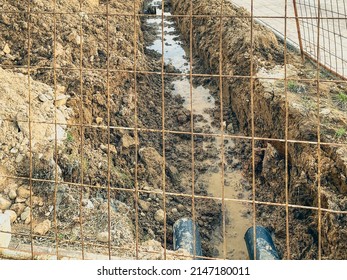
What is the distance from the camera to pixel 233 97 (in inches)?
410

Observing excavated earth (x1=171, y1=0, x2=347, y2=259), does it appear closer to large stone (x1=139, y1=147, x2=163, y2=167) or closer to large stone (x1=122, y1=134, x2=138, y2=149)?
large stone (x1=139, y1=147, x2=163, y2=167)

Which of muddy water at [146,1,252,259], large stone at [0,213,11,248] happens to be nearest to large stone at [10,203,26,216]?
large stone at [0,213,11,248]

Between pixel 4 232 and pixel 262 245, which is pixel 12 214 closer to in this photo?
pixel 4 232

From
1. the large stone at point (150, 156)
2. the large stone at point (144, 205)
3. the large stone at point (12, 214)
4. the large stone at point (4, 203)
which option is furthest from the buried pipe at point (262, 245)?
the large stone at point (4, 203)

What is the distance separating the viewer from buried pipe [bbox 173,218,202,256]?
656 centimetres

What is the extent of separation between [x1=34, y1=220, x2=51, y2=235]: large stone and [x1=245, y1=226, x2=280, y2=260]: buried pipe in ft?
8.52

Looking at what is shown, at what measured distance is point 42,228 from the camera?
5.98 meters

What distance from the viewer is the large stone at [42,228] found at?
234 inches

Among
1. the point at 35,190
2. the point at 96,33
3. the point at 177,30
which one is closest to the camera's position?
the point at 35,190

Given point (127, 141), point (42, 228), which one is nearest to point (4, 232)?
point (42, 228)

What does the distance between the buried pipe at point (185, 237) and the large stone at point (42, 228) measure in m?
1.66
